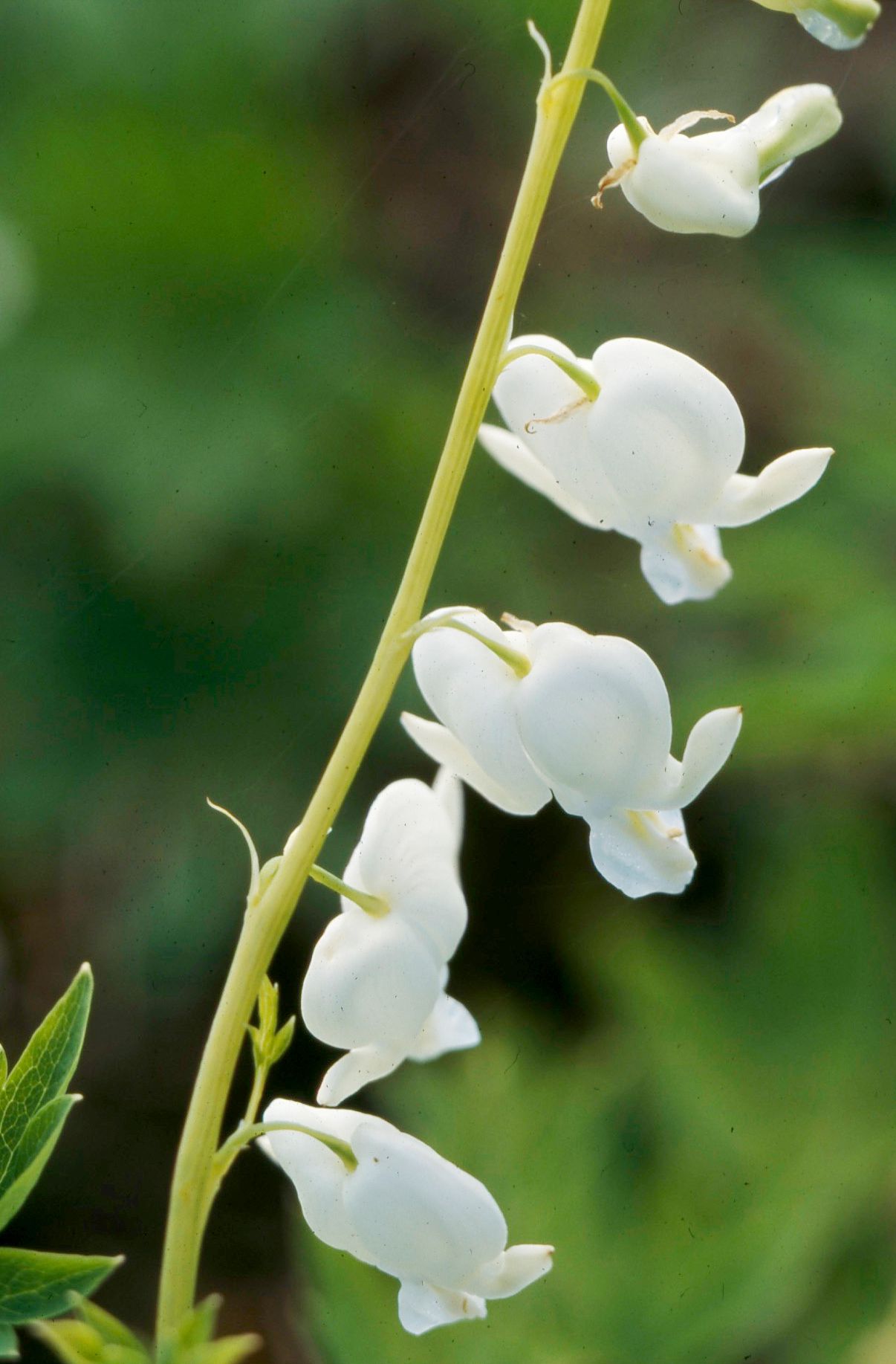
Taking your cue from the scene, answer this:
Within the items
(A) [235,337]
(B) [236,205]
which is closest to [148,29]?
(B) [236,205]

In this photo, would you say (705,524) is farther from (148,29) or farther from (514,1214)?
(148,29)

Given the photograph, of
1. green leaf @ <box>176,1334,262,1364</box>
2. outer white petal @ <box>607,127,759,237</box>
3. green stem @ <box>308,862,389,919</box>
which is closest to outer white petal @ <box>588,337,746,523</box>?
outer white petal @ <box>607,127,759,237</box>

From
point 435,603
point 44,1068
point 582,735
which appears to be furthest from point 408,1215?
point 435,603

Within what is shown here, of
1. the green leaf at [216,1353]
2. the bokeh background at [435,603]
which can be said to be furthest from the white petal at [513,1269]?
the bokeh background at [435,603]

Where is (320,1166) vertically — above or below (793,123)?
below

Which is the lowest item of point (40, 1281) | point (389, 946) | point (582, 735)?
point (40, 1281)

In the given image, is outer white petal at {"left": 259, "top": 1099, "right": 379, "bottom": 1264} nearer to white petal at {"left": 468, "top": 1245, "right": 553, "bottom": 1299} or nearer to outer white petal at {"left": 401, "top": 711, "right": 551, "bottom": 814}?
white petal at {"left": 468, "top": 1245, "right": 553, "bottom": 1299}

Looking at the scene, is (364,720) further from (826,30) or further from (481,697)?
(826,30)
